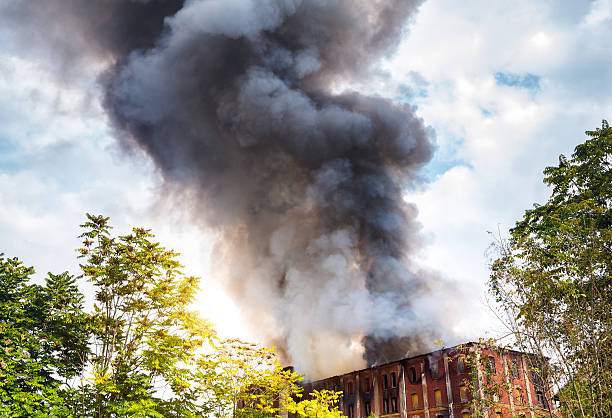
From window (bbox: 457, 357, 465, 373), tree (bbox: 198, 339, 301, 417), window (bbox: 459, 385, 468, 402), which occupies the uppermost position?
window (bbox: 457, 357, 465, 373)

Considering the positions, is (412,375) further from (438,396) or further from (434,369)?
(438,396)

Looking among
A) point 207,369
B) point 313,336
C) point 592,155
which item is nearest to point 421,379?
point 313,336

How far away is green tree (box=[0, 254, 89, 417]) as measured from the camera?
1847 cm

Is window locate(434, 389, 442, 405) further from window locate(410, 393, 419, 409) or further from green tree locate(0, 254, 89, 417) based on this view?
green tree locate(0, 254, 89, 417)

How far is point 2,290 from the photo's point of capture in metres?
23.2

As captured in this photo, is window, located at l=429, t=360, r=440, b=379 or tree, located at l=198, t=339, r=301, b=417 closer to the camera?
tree, located at l=198, t=339, r=301, b=417

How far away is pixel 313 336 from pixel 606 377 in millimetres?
51758

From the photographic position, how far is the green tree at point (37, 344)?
18.5m

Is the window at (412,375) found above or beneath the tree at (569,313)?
above

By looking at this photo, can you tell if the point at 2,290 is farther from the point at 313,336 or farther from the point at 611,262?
the point at 313,336

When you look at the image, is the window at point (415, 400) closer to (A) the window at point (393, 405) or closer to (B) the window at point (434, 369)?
(A) the window at point (393, 405)

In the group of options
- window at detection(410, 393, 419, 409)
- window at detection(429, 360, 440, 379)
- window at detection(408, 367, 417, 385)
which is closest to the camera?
window at detection(429, 360, 440, 379)

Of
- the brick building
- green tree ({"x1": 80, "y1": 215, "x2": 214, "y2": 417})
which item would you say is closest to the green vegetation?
green tree ({"x1": 80, "y1": 215, "x2": 214, "y2": 417})

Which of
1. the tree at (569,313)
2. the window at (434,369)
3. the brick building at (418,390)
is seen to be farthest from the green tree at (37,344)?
the window at (434,369)
